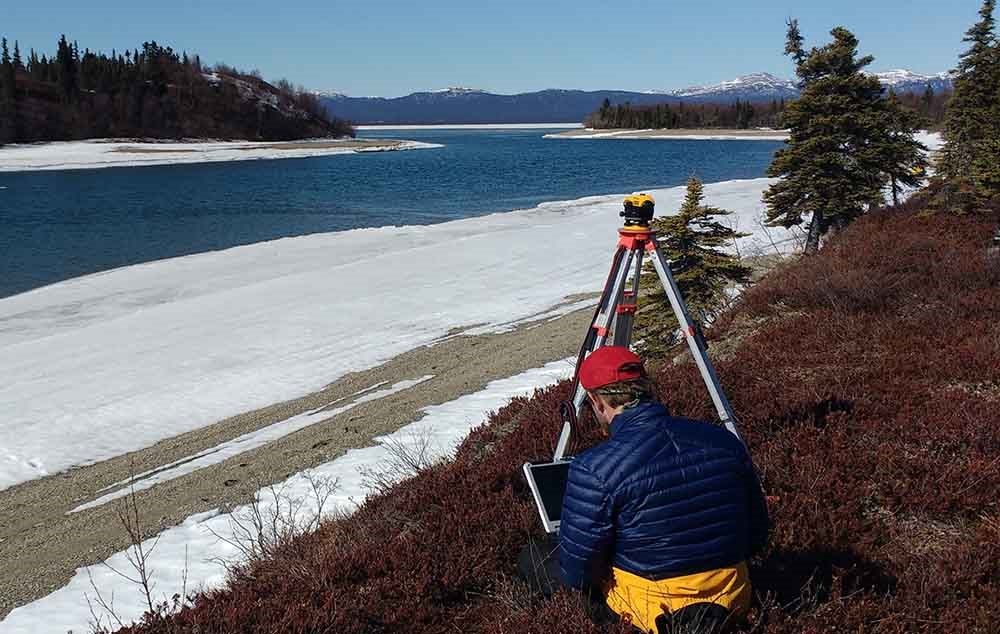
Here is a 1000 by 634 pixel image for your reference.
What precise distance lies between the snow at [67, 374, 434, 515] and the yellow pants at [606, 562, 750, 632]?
7967 millimetres

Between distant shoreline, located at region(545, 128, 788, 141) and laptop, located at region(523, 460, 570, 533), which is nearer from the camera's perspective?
laptop, located at region(523, 460, 570, 533)

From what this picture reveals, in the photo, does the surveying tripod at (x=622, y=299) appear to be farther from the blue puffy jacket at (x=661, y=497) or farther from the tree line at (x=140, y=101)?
the tree line at (x=140, y=101)

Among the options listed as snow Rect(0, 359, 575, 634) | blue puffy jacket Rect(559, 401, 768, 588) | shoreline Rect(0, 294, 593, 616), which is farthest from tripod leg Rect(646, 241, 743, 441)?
shoreline Rect(0, 294, 593, 616)

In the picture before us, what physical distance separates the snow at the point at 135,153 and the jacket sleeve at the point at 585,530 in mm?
90980

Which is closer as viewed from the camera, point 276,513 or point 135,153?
point 276,513

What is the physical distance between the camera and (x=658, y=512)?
3.06 meters

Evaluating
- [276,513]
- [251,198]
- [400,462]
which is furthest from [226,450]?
[251,198]

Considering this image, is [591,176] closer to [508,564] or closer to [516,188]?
[516,188]

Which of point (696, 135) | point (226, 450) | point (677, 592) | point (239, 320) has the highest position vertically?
point (696, 135)

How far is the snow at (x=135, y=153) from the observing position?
8612cm

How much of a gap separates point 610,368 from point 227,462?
8596mm

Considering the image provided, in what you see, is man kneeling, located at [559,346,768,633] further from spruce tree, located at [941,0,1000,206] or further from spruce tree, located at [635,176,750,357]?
spruce tree, located at [941,0,1000,206]

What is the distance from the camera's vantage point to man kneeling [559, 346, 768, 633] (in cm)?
307

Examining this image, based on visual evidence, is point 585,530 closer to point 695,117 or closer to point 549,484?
point 549,484
